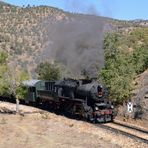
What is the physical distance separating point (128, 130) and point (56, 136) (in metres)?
7.51

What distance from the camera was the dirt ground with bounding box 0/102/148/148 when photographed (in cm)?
2184

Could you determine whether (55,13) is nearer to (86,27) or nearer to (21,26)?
(21,26)

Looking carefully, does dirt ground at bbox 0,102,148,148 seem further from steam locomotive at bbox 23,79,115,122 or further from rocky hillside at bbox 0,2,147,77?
rocky hillside at bbox 0,2,147,77

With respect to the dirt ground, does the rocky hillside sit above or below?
above

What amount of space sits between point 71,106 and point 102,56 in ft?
20.9

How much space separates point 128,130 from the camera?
3022 cm

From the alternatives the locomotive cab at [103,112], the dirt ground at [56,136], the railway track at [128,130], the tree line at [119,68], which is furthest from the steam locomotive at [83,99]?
the tree line at [119,68]

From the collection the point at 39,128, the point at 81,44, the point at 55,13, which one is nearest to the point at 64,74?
the point at 81,44

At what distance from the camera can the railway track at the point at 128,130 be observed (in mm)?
26991

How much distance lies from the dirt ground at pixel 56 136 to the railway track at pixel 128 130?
2.74 ft

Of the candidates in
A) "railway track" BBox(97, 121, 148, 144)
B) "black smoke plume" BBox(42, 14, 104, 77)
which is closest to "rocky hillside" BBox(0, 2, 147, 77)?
"black smoke plume" BBox(42, 14, 104, 77)

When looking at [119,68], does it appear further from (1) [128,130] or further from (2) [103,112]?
(1) [128,130]

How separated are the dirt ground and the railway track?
835 mm

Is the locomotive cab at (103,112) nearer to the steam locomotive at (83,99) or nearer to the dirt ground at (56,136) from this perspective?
the steam locomotive at (83,99)
